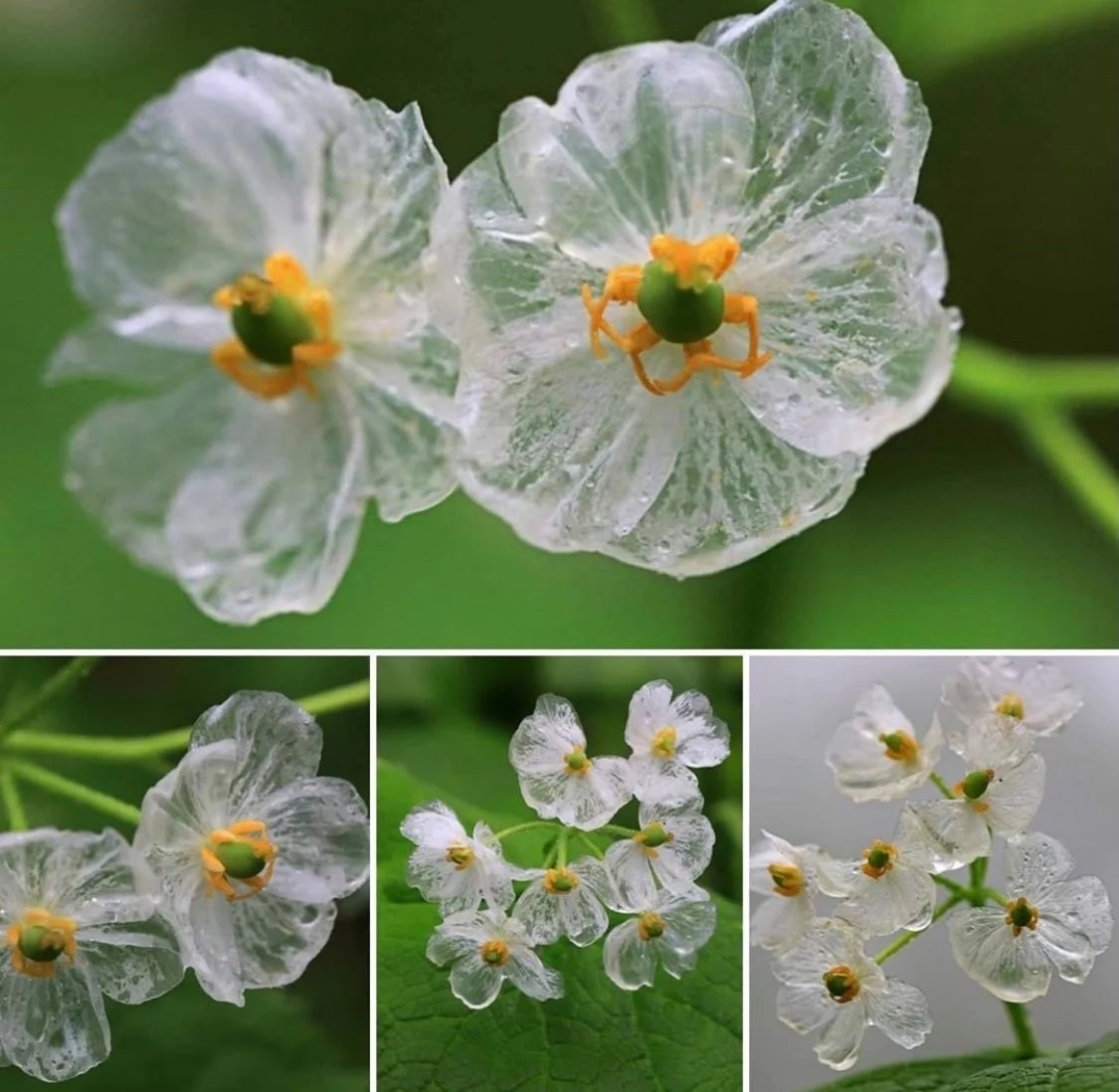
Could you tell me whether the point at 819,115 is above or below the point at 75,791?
above

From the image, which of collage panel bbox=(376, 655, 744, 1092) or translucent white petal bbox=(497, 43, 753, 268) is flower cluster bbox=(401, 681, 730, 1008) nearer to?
collage panel bbox=(376, 655, 744, 1092)

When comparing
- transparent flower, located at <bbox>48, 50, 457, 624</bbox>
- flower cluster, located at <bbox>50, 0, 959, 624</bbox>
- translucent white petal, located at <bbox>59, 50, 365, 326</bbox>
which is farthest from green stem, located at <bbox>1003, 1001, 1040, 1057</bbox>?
translucent white petal, located at <bbox>59, 50, 365, 326</bbox>

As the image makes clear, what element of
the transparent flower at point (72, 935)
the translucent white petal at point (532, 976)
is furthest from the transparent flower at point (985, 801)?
the transparent flower at point (72, 935)

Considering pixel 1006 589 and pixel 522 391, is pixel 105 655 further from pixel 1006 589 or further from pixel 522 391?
pixel 1006 589

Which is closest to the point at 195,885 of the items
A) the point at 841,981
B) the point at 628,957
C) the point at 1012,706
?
the point at 628,957

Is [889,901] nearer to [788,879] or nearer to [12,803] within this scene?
[788,879]

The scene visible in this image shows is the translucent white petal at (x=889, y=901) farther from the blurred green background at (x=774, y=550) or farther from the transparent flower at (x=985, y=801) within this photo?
the blurred green background at (x=774, y=550)
